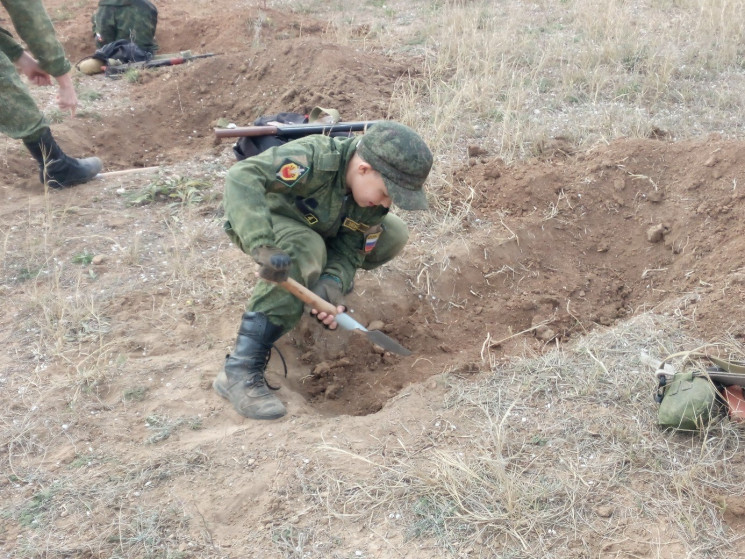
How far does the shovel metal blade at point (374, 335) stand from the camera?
3.00 meters

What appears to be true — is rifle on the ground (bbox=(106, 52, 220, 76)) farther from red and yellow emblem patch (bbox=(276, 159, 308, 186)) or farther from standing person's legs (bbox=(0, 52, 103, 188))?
red and yellow emblem patch (bbox=(276, 159, 308, 186))

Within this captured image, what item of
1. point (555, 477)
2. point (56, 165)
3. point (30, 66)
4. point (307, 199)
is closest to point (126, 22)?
point (30, 66)

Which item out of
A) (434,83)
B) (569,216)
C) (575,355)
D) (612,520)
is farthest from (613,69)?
(612,520)

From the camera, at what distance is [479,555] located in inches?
89.6

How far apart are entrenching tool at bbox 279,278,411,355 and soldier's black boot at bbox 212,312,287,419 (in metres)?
0.23

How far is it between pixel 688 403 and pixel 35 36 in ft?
12.8

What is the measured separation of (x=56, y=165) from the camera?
4.58 metres

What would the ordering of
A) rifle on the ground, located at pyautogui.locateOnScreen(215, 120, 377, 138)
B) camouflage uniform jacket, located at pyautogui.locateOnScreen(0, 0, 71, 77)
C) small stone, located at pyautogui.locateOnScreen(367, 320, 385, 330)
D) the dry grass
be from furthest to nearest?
camouflage uniform jacket, located at pyautogui.locateOnScreen(0, 0, 71, 77) < rifle on the ground, located at pyautogui.locateOnScreen(215, 120, 377, 138) < small stone, located at pyautogui.locateOnScreen(367, 320, 385, 330) < the dry grass

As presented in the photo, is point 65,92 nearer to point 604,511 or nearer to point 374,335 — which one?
point 374,335

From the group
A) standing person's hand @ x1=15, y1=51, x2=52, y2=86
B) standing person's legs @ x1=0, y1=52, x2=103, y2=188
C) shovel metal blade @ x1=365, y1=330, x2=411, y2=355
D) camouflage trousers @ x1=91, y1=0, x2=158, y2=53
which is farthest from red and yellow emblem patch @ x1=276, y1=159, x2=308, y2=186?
camouflage trousers @ x1=91, y1=0, x2=158, y2=53

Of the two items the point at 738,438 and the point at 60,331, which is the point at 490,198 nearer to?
the point at 738,438

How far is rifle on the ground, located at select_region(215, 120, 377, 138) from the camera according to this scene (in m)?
3.78

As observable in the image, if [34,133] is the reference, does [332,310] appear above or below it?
above

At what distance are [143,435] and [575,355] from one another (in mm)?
1810
